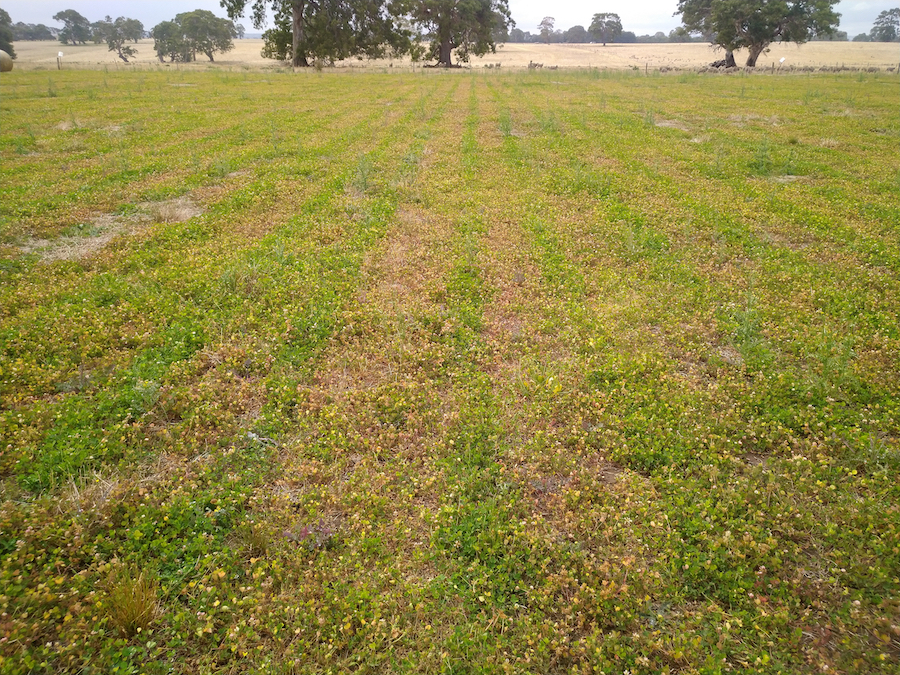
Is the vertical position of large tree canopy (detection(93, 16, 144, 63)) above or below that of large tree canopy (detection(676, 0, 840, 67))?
above

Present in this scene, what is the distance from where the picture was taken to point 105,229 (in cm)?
1024

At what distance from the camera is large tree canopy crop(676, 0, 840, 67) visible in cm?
5662

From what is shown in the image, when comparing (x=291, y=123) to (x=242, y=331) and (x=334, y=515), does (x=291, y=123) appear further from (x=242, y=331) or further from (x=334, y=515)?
(x=334, y=515)

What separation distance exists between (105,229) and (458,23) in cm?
7521

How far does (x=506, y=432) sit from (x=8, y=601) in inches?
169

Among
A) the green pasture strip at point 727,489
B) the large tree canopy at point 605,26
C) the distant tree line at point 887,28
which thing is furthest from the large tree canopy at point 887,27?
the green pasture strip at point 727,489

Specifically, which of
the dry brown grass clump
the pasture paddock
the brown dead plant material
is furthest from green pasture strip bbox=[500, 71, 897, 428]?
the brown dead plant material

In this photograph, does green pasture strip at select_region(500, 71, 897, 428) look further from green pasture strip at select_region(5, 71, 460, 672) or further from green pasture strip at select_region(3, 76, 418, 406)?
green pasture strip at select_region(3, 76, 418, 406)

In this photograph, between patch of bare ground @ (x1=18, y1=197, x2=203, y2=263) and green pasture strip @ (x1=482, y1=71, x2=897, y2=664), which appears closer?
green pasture strip @ (x1=482, y1=71, x2=897, y2=664)

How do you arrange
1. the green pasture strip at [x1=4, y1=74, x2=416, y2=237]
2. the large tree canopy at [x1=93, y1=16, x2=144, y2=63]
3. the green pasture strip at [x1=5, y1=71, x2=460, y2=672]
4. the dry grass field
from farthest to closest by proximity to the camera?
the large tree canopy at [x1=93, y1=16, x2=144, y2=63] < the dry grass field < the green pasture strip at [x1=4, y1=74, x2=416, y2=237] < the green pasture strip at [x1=5, y1=71, x2=460, y2=672]

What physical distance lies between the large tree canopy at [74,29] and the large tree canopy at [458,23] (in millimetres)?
124216

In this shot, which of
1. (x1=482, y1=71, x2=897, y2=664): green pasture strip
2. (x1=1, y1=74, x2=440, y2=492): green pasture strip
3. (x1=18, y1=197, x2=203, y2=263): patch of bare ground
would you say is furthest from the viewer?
(x1=18, y1=197, x2=203, y2=263): patch of bare ground

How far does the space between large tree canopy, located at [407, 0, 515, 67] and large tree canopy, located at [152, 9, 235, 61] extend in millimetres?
56506

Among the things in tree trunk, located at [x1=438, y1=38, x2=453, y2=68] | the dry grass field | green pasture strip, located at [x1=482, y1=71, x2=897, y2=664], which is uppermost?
the dry grass field
